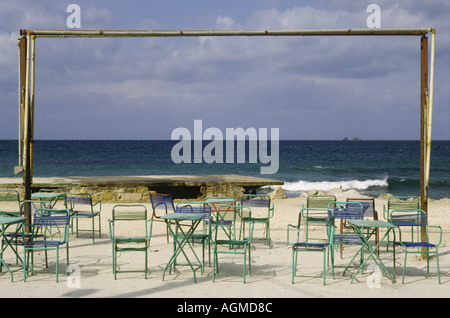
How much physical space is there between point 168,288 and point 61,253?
2.75m

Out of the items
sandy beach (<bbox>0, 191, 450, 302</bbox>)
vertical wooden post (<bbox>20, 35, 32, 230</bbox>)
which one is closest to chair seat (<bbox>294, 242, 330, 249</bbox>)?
sandy beach (<bbox>0, 191, 450, 302</bbox>)

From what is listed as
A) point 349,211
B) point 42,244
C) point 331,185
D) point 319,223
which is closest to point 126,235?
point 42,244

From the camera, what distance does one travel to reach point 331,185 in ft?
121

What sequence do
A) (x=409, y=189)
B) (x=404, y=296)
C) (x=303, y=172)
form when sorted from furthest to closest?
(x=303, y=172) < (x=409, y=189) < (x=404, y=296)

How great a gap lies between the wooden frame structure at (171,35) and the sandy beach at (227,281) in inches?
53.1

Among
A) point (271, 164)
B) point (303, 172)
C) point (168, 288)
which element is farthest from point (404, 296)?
point (271, 164)

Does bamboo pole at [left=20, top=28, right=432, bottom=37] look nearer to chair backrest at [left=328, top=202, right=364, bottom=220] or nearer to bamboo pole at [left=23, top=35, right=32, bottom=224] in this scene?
bamboo pole at [left=23, top=35, right=32, bottom=224]

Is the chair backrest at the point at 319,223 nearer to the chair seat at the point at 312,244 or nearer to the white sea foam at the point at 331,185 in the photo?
the chair seat at the point at 312,244

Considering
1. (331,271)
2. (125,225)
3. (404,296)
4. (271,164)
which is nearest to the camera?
(404,296)

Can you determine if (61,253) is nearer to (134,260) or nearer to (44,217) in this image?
(44,217)

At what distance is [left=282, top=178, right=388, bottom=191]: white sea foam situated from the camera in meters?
34.8

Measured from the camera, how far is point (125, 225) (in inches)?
439
